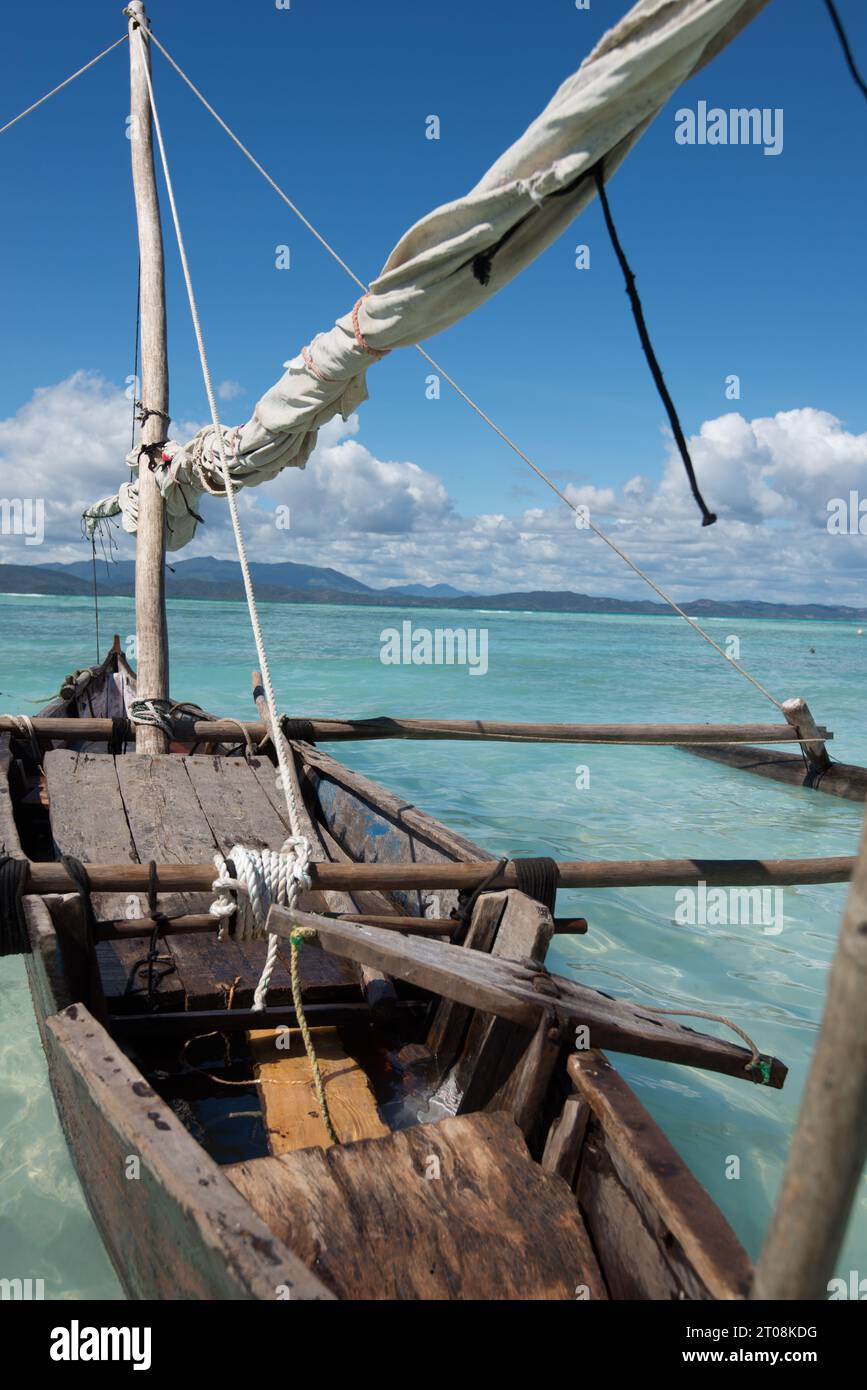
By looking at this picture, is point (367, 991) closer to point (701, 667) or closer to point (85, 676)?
point (85, 676)

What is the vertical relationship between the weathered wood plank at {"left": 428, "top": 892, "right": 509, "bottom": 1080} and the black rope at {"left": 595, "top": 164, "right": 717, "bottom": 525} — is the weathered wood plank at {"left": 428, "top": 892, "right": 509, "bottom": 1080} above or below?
below

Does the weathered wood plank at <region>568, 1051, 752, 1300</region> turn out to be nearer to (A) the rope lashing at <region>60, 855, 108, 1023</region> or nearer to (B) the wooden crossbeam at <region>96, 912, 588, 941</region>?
(B) the wooden crossbeam at <region>96, 912, 588, 941</region>

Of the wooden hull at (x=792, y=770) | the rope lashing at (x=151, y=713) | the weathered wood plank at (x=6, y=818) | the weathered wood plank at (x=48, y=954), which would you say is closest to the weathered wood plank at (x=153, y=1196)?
the weathered wood plank at (x=48, y=954)

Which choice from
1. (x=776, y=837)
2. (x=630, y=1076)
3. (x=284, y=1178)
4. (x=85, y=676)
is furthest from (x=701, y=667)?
(x=284, y=1178)

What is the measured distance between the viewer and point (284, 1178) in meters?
2.23

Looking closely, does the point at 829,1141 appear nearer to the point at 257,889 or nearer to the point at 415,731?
the point at 257,889

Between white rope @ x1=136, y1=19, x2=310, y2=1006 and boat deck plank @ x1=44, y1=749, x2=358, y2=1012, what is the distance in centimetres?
43

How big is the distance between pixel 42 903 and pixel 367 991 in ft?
4.26

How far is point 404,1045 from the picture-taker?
3.34 meters

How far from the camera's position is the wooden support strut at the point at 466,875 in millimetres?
2938

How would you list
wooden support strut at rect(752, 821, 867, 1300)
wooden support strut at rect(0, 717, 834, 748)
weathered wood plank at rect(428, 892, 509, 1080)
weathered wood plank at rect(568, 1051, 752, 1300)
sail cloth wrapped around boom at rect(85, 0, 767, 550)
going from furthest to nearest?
1. wooden support strut at rect(0, 717, 834, 748)
2. weathered wood plank at rect(428, 892, 509, 1080)
3. sail cloth wrapped around boom at rect(85, 0, 767, 550)
4. weathered wood plank at rect(568, 1051, 752, 1300)
5. wooden support strut at rect(752, 821, 867, 1300)

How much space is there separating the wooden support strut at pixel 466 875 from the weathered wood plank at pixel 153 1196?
1.61 feet

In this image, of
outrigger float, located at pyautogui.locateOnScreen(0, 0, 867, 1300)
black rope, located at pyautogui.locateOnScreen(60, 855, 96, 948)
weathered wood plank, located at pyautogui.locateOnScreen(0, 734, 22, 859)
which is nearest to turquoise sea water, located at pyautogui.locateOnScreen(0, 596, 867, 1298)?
outrigger float, located at pyautogui.locateOnScreen(0, 0, 867, 1300)

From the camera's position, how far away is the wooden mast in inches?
236
